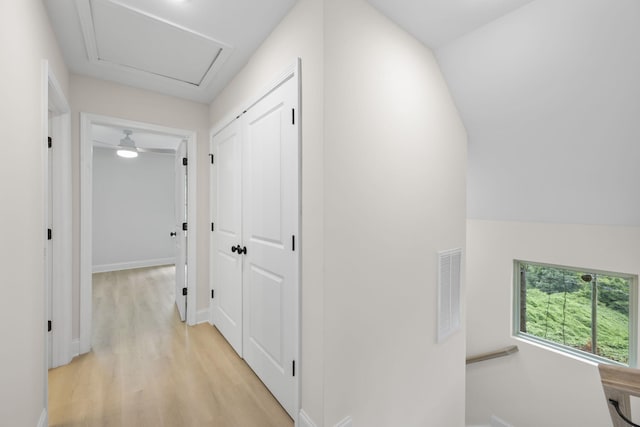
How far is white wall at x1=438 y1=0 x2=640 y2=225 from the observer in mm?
1580

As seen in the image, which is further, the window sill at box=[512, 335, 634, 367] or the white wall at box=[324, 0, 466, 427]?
the window sill at box=[512, 335, 634, 367]

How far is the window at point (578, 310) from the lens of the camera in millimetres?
2938

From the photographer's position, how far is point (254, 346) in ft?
6.95

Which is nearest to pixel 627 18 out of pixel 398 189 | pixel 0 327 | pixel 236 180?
pixel 398 189

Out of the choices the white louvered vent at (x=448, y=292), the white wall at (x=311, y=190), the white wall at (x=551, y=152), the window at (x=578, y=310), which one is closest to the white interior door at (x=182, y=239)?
the white wall at (x=311, y=190)

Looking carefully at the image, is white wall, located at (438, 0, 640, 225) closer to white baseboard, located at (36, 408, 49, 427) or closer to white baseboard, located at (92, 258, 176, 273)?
white baseboard, located at (36, 408, 49, 427)

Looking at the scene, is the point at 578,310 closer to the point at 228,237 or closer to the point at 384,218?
the point at 384,218

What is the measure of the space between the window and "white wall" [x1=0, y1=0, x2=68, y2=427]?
470 centimetres

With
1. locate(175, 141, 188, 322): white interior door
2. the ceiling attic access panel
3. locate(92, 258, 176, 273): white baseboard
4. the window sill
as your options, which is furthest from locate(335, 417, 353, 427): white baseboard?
locate(92, 258, 176, 273): white baseboard

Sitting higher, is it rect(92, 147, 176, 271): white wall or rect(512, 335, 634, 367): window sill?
rect(92, 147, 176, 271): white wall

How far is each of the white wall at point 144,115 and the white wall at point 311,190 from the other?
1833 millimetres

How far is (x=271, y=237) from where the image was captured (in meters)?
1.87

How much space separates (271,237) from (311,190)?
56 centimetres

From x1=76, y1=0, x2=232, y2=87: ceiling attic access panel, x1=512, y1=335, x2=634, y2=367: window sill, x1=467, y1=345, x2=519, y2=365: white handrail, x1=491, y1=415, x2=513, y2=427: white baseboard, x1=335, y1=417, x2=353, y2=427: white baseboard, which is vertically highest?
x1=76, y1=0, x2=232, y2=87: ceiling attic access panel
